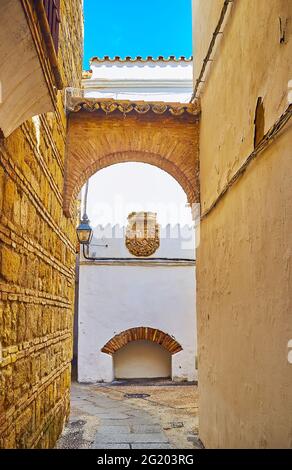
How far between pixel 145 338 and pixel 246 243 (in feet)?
24.6

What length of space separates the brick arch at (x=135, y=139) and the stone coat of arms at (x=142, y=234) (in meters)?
4.93

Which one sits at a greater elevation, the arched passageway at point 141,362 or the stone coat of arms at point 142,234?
the stone coat of arms at point 142,234

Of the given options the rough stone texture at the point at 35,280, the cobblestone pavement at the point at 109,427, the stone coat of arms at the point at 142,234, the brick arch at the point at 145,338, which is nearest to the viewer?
the rough stone texture at the point at 35,280

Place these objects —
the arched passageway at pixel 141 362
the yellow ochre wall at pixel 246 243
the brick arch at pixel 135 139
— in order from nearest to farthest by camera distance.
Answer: the yellow ochre wall at pixel 246 243, the brick arch at pixel 135 139, the arched passageway at pixel 141 362

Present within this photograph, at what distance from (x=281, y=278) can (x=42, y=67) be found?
176cm

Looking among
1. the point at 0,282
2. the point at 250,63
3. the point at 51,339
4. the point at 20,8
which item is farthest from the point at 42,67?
the point at 51,339

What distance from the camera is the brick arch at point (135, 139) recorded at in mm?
6137

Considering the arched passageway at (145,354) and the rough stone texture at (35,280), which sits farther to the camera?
the arched passageway at (145,354)

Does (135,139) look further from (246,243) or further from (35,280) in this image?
(246,243)

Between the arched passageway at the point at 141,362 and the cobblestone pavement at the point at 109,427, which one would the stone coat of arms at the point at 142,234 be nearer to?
the arched passageway at the point at 141,362

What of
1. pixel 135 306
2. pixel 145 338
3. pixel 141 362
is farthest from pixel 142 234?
pixel 141 362

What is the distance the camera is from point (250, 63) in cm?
346

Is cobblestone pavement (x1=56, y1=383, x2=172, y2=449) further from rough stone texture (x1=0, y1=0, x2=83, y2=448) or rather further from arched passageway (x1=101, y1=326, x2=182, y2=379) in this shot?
arched passageway (x1=101, y1=326, x2=182, y2=379)

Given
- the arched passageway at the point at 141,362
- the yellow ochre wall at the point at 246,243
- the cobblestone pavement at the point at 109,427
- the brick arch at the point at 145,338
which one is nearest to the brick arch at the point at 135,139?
the yellow ochre wall at the point at 246,243
